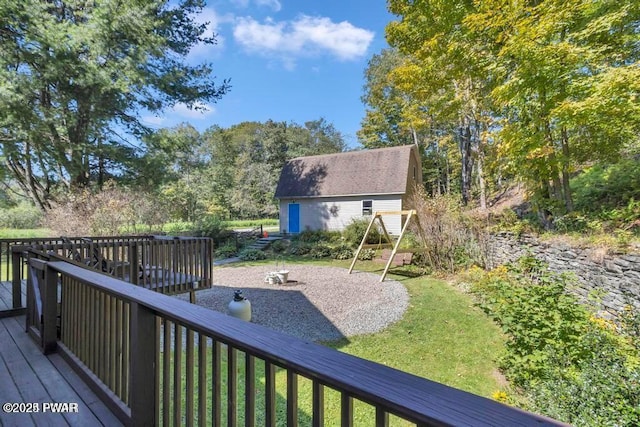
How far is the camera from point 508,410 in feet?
2.41

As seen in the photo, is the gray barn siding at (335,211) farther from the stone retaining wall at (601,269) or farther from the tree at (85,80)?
the stone retaining wall at (601,269)

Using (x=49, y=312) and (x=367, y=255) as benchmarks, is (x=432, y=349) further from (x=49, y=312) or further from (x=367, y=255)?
(x=367, y=255)

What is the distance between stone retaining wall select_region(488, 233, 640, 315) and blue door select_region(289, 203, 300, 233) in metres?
12.9

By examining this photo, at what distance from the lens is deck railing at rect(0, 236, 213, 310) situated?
5.34 m

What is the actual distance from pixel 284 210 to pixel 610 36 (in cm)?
1579

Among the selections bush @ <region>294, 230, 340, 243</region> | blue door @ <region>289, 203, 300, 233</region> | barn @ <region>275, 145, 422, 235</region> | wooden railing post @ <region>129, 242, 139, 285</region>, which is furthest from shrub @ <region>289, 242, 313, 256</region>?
wooden railing post @ <region>129, 242, 139, 285</region>

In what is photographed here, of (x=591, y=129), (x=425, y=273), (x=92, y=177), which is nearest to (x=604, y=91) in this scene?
(x=591, y=129)

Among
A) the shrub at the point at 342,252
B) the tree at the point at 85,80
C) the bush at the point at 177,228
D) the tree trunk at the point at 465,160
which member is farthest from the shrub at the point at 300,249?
the tree trunk at the point at 465,160

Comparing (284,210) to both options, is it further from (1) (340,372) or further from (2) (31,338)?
(1) (340,372)

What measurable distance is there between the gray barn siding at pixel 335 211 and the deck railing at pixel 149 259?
11147mm

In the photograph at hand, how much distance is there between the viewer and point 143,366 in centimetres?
184

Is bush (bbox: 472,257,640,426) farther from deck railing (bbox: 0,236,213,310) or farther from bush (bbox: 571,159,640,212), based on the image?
deck railing (bbox: 0,236,213,310)

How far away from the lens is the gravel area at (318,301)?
238 inches

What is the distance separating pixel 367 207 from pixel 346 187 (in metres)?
1.65
